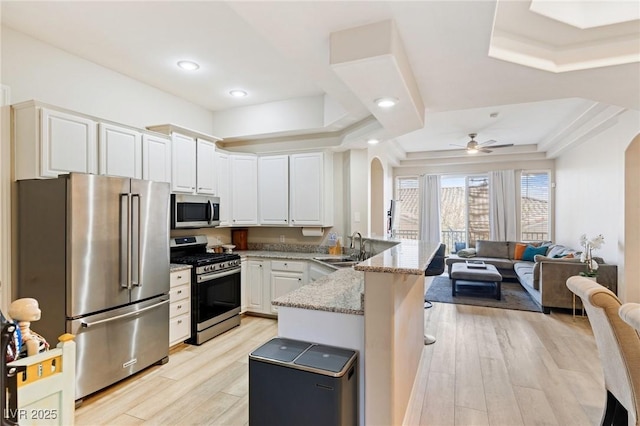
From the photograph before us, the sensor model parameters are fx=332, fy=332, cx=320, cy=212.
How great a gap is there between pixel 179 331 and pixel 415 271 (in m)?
2.85

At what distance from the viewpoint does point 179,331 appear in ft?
11.4

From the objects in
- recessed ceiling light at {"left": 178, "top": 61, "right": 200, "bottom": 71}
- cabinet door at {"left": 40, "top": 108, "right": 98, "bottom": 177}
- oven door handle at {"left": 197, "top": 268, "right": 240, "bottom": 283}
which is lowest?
oven door handle at {"left": 197, "top": 268, "right": 240, "bottom": 283}

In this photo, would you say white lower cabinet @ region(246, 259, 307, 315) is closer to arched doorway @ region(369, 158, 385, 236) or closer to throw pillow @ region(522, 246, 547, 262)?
arched doorway @ region(369, 158, 385, 236)

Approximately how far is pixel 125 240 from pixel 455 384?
9.91ft

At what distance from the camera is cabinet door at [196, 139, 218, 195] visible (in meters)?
4.11

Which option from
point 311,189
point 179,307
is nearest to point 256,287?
point 179,307

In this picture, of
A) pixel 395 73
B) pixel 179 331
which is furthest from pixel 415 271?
pixel 179 331

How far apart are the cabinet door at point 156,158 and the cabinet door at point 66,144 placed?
1.65ft

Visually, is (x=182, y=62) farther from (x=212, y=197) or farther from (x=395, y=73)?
(x=395, y=73)

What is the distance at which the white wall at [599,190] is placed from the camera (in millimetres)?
3799

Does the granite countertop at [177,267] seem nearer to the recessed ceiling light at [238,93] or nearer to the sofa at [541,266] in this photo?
the recessed ceiling light at [238,93]

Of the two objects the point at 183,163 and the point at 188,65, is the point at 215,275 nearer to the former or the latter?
the point at 183,163

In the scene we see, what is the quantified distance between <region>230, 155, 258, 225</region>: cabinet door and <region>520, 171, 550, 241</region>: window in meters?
6.24

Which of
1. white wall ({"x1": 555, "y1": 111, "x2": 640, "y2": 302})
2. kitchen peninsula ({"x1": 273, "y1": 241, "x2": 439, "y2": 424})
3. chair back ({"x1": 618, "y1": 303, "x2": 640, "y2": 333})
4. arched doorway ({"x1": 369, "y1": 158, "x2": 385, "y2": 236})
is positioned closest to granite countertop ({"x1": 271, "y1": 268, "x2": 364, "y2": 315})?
kitchen peninsula ({"x1": 273, "y1": 241, "x2": 439, "y2": 424})
